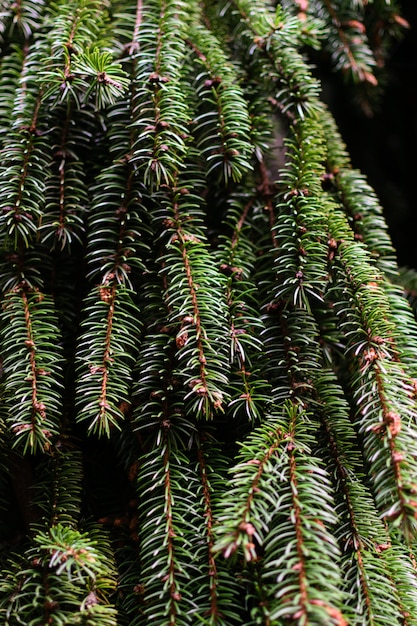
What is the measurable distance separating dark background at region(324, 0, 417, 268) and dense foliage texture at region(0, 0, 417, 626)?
0.47 metres

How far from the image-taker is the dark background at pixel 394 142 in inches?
39.9

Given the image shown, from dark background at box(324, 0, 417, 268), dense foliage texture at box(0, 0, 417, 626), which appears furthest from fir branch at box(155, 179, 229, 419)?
dark background at box(324, 0, 417, 268)

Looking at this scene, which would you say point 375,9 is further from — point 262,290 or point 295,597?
point 295,597

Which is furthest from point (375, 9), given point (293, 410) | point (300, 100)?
point (293, 410)

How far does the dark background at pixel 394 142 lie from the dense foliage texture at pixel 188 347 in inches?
18.5

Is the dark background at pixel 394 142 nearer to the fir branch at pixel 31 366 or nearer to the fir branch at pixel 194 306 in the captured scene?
the fir branch at pixel 194 306

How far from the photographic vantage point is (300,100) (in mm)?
550

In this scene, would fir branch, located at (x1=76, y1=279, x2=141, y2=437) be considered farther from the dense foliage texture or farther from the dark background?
the dark background

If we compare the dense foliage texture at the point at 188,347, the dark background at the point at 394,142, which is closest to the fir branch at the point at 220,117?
the dense foliage texture at the point at 188,347

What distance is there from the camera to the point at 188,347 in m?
0.44

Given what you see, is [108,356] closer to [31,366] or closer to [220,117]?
[31,366]

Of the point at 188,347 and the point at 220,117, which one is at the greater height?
the point at 220,117

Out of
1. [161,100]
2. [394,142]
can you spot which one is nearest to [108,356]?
[161,100]

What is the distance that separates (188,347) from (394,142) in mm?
1000
